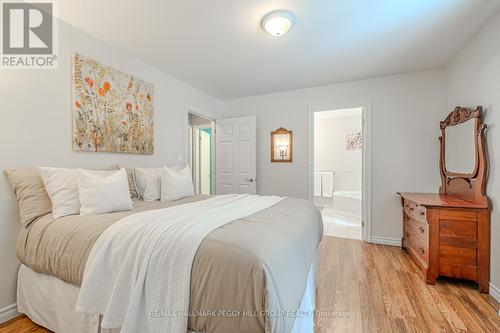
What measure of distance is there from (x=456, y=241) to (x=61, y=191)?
3.48 m

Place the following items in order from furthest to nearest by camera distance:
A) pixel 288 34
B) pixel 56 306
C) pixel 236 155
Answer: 1. pixel 236 155
2. pixel 288 34
3. pixel 56 306

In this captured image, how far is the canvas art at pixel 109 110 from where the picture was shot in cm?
217

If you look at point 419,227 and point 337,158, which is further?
point 337,158

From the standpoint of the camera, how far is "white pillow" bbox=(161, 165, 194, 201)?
7.93 ft

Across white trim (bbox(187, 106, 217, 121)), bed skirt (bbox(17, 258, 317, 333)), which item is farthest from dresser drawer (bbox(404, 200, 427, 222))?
white trim (bbox(187, 106, 217, 121))

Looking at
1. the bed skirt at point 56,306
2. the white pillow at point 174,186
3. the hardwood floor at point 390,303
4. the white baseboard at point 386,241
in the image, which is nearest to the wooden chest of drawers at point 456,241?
the hardwood floor at point 390,303

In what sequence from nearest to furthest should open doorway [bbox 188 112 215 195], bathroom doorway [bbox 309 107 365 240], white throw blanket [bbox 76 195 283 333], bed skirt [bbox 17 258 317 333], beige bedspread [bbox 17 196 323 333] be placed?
beige bedspread [bbox 17 196 323 333], white throw blanket [bbox 76 195 283 333], bed skirt [bbox 17 258 317 333], open doorway [bbox 188 112 215 195], bathroom doorway [bbox 309 107 365 240]

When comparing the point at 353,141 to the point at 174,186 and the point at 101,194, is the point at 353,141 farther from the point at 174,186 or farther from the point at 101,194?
the point at 101,194

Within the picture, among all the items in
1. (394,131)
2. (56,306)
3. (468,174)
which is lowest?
(56,306)

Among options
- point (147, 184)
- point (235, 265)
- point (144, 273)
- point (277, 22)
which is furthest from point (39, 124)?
point (277, 22)

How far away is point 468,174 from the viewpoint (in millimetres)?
2336

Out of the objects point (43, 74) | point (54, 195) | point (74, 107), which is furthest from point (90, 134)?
point (54, 195)

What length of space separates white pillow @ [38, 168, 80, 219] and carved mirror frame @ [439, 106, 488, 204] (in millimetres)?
3520

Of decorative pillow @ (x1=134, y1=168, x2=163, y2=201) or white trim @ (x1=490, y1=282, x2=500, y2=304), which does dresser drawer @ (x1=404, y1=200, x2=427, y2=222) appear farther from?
decorative pillow @ (x1=134, y1=168, x2=163, y2=201)
